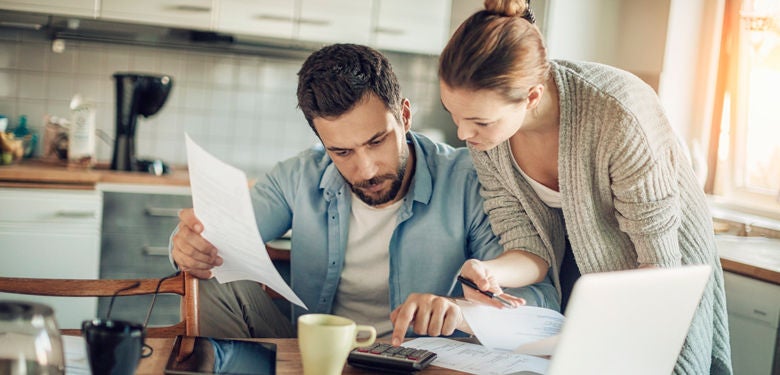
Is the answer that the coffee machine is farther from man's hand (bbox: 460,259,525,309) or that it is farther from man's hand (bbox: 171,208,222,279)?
man's hand (bbox: 460,259,525,309)

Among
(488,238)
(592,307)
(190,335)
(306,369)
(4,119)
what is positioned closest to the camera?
(592,307)

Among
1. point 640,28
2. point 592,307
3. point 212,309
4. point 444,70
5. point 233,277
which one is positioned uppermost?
point 640,28

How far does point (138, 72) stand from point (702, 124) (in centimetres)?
240

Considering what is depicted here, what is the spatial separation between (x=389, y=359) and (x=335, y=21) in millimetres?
2533

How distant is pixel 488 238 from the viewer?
1.83m

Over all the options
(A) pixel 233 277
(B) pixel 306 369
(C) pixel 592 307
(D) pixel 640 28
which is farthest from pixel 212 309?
(D) pixel 640 28

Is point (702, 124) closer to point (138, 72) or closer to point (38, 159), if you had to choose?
point (138, 72)

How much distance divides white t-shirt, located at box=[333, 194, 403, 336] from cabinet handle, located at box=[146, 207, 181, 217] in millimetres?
1417

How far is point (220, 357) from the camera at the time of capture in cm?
125

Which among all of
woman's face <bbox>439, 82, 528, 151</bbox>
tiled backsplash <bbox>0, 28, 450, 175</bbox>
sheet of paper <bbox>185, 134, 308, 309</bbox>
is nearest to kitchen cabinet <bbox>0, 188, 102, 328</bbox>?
tiled backsplash <bbox>0, 28, 450, 175</bbox>

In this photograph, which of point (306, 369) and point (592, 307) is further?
point (306, 369)

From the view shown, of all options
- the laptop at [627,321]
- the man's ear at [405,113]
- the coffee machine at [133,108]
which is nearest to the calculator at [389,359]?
the laptop at [627,321]

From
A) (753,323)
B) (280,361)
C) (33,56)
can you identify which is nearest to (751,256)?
(753,323)

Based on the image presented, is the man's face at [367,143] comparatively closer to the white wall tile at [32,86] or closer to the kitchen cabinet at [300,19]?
the kitchen cabinet at [300,19]
